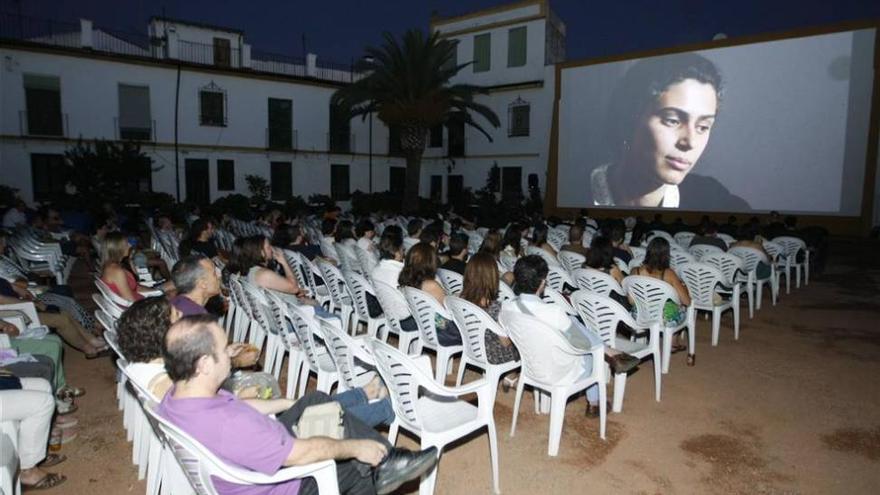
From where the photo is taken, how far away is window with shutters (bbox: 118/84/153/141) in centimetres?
1948

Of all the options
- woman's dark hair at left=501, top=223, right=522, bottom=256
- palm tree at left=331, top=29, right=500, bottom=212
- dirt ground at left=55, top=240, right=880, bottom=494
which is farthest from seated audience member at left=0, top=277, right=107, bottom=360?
palm tree at left=331, top=29, right=500, bottom=212

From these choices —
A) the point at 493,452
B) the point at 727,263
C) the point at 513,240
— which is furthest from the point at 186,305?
the point at 727,263

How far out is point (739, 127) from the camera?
15.7 metres

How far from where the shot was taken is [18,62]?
1747cm

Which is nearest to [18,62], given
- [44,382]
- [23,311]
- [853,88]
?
[23,311]

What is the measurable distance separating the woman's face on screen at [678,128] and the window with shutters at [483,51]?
9293 millimetres

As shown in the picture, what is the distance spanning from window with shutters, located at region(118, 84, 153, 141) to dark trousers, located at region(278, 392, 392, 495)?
2081cm

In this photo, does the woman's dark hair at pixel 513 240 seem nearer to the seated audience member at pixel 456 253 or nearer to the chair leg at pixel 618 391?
the seated audience member at pixel 456 253

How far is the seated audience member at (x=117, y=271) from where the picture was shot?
13.4ft

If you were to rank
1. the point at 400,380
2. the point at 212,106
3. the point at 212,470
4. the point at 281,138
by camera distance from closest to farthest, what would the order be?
the point at 212,470 → the point at 400,380 → the point at 212,106 → the point at 281,138

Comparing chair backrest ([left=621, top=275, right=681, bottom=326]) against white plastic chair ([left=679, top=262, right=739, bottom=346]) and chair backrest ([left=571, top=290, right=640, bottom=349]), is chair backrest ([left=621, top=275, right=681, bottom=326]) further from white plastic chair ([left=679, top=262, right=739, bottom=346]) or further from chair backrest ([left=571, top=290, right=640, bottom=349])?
white plastic chair ([left=679, top=262, right=739, bottom=346])

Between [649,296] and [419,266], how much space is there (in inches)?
73.2

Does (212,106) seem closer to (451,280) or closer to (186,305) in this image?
(451,280)

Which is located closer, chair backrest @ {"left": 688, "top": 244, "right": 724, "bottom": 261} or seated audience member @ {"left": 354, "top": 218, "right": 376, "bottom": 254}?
seated audience member @ {"left": 354, "top": 218, "right": 376, "bottom": 254}
